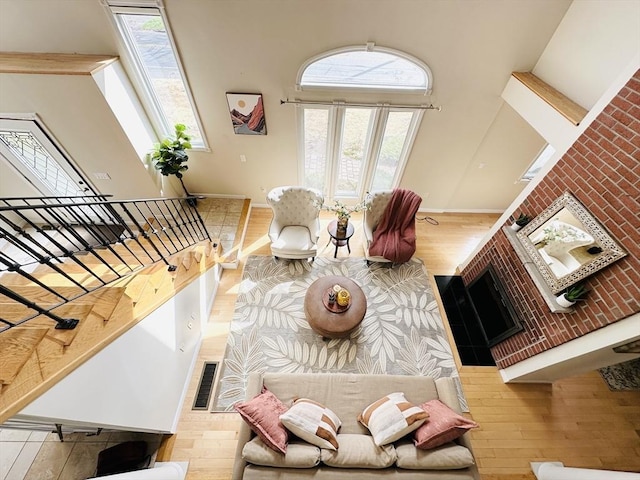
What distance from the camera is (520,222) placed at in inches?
119

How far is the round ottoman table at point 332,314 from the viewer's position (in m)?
3.10

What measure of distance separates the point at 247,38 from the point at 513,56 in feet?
10.5

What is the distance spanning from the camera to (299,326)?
11.8 ft

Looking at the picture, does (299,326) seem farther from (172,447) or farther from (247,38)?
(247,38)

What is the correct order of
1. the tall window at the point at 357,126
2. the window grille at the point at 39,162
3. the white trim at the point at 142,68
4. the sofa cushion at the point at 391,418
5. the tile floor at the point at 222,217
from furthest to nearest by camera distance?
the tile floor at the point at 222,217 < the window grille at the point at 39,162 < the tall window at the point at 357,126 < the white trim at the point at 142,68 < the sofa cushion at the point at 391,418

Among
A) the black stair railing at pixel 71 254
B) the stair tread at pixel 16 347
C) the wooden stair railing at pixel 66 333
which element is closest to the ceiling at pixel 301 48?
the black stair railing at pixel 71 254

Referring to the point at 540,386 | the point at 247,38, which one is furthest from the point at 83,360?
the point at 540,386

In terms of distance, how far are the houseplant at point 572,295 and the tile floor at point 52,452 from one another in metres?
4.16

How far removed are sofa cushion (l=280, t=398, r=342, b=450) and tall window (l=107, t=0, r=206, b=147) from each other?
3934mm

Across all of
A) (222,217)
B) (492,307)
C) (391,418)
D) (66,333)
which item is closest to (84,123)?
(222,217)

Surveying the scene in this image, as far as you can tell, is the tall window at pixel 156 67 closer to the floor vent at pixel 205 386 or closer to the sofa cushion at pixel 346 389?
the floor vent at pixel 205 386

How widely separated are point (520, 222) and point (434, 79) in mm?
2069

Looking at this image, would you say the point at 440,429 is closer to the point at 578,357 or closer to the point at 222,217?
the point at 578,357

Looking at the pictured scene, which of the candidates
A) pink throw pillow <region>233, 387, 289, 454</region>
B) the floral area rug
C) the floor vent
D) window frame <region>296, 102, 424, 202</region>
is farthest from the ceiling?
pink throw pillow <region>233, 387, 289, 454</region>
